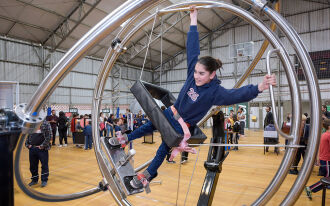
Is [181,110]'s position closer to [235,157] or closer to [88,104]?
[235,157]

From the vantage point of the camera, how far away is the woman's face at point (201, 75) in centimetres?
139

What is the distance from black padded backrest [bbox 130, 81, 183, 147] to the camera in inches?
52.1

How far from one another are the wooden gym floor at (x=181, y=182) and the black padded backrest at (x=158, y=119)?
3.01ft

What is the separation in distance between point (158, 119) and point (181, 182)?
2.76 m

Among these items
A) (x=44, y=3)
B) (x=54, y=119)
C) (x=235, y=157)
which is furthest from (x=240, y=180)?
(x=44, y=3)

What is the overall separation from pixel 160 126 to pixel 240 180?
319 centimetres

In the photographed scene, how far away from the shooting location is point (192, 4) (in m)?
1.46

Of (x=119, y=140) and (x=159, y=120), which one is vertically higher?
(x=159, y=120)

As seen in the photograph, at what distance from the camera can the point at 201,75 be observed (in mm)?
1398

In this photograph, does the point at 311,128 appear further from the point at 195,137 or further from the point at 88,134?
the point at 88,134

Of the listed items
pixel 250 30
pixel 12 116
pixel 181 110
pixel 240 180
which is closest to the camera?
pixel 12 116

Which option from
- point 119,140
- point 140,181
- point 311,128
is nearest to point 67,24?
point 119,140

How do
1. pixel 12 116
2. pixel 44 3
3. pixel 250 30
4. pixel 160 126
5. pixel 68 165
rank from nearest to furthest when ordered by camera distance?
→ pixel 12 116 < pixel 160 126 < pixel 68 165 < pixel 44 3 < pixel 250 30

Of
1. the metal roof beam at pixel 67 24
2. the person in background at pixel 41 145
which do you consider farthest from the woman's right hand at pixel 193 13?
the metal roof beam at pixel 67 24
